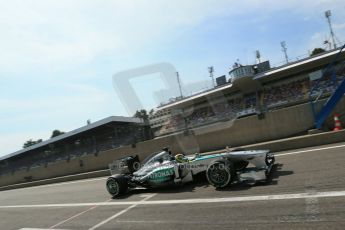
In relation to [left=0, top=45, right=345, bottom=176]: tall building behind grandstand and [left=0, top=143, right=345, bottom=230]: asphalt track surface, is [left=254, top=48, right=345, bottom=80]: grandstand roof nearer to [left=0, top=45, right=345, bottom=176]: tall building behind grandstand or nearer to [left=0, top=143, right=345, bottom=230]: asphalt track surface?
[left=0, top=45, right=345, bottom=176]: tall building behind grandstand

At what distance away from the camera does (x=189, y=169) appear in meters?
11.2

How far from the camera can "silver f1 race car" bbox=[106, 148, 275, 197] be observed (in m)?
10.0

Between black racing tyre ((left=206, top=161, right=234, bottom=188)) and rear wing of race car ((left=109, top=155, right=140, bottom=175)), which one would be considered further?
rear wing of race car ((left=109, top=155, right=140, bottom=175))

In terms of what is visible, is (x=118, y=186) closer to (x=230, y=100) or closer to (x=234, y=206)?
(x=234, y=206)

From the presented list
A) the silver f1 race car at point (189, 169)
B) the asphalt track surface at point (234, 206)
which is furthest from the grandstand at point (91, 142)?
the asphalt track surface at point (234, 206)

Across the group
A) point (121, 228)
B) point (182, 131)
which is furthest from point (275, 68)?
point (121, 228)

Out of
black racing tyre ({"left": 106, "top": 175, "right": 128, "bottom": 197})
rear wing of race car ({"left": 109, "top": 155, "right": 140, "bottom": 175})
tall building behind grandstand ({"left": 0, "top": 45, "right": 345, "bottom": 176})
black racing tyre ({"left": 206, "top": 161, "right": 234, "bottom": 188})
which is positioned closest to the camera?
black racing tyre ({"left": 206, "top": 161, "right": 234, "bottom": 188})

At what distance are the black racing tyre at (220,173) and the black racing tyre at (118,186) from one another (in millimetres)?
3468

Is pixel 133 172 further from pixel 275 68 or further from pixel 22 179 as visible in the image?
pixel 275 68

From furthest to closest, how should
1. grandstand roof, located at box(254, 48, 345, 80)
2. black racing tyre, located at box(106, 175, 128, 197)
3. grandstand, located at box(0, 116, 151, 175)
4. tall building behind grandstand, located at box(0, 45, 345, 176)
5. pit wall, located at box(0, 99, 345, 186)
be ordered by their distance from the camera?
grandstand roof, located at box(254, 48, 345, 80) < tall building behind grandstand, located at box(0, 45, 345, 176) < grandstand, located at box(0, 116, 151, 175) < pit wall, located at box(0, 99, 345, 186) < black racing tyre, located at box(106, 175, 128, 197)

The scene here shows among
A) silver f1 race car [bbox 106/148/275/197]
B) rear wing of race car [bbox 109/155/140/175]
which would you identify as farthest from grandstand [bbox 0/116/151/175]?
silver f1 race car [bbox 106/148/275/197]

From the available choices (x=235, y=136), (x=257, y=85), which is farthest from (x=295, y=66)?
(x=235, y=136)

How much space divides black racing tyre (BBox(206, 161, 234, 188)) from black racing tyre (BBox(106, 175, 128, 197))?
3.47 meters

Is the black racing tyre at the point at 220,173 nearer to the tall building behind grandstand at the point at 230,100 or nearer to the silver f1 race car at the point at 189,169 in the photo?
the silver f1 race car at the point at 189,169
